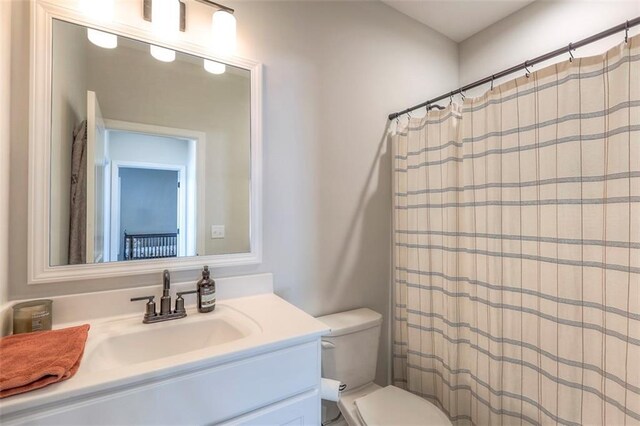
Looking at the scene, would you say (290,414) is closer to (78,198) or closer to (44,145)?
(78,198)

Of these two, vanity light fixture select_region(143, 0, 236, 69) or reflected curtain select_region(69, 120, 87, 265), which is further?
vanity light fixture select_region(143, 0, 236, 69)

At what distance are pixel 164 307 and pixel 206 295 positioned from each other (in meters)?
0.15

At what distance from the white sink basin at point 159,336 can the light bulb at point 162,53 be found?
3.42ft

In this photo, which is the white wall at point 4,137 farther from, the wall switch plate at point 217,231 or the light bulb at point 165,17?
the wall switch plate at point 217,231


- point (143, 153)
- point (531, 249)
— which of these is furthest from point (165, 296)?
point (531, 249)

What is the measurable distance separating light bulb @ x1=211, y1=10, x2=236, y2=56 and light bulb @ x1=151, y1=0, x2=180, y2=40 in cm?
14

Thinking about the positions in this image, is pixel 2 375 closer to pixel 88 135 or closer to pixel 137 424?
pixel 137 424

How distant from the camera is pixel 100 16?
1.08 m

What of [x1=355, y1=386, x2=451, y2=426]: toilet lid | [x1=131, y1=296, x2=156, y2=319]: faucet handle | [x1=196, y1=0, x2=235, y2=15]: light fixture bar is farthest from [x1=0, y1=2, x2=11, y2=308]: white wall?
[x1=355, y1=386, x2=451, y2=426]: toilet lid

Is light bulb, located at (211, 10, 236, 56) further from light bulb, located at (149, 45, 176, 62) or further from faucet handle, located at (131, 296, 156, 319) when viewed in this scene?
faucet handle, located at (131, 296, 156, 319)

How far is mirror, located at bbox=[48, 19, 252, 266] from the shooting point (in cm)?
104

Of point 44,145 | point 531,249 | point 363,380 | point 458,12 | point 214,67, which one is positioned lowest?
point 363,380

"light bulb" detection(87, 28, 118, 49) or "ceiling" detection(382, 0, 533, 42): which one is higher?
"ceiling" detection(382, 0, 533, 42)

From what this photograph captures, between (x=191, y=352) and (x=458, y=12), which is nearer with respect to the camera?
(x=191, y=352)
